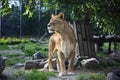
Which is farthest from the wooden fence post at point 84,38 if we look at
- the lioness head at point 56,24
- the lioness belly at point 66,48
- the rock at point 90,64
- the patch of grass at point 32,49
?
the lioness head at point 56,24

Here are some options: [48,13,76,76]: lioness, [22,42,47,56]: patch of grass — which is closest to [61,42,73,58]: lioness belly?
[48,13,76,76]: lioness

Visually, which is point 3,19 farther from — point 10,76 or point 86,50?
point 10,76

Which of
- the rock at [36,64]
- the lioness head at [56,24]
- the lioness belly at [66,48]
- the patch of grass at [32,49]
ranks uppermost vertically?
the lioness head at [56,24]

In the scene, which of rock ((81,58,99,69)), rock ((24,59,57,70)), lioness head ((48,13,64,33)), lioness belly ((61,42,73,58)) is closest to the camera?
lioness head ((48,13,64,33))

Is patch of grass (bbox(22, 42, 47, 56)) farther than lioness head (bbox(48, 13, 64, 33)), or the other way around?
patch of grass (bbox(22, 42, 47, 56))

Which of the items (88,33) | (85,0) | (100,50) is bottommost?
(100,50)

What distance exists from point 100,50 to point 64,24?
834cm

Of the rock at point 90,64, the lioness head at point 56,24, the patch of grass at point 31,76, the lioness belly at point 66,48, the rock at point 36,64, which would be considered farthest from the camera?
the rock at point 90,64

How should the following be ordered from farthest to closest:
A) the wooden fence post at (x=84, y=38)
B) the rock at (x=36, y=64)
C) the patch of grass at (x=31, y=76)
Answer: the wooden fence post at (x=84, y=38) → the rock at (x=36, y=64) → the patch of grass at (x=31, y=76)

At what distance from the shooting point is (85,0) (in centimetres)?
620

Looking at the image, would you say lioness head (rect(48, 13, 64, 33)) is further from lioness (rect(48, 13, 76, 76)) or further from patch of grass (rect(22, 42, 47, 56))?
patch of grass (rect(22, 42, 47, 56))

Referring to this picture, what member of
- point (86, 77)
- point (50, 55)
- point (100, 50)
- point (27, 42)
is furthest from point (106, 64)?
point (27, 42)

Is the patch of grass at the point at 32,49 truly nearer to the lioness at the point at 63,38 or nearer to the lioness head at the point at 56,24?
the lioness at the point at 63,38

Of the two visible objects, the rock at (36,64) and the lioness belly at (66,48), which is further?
the rock at (36,64)
